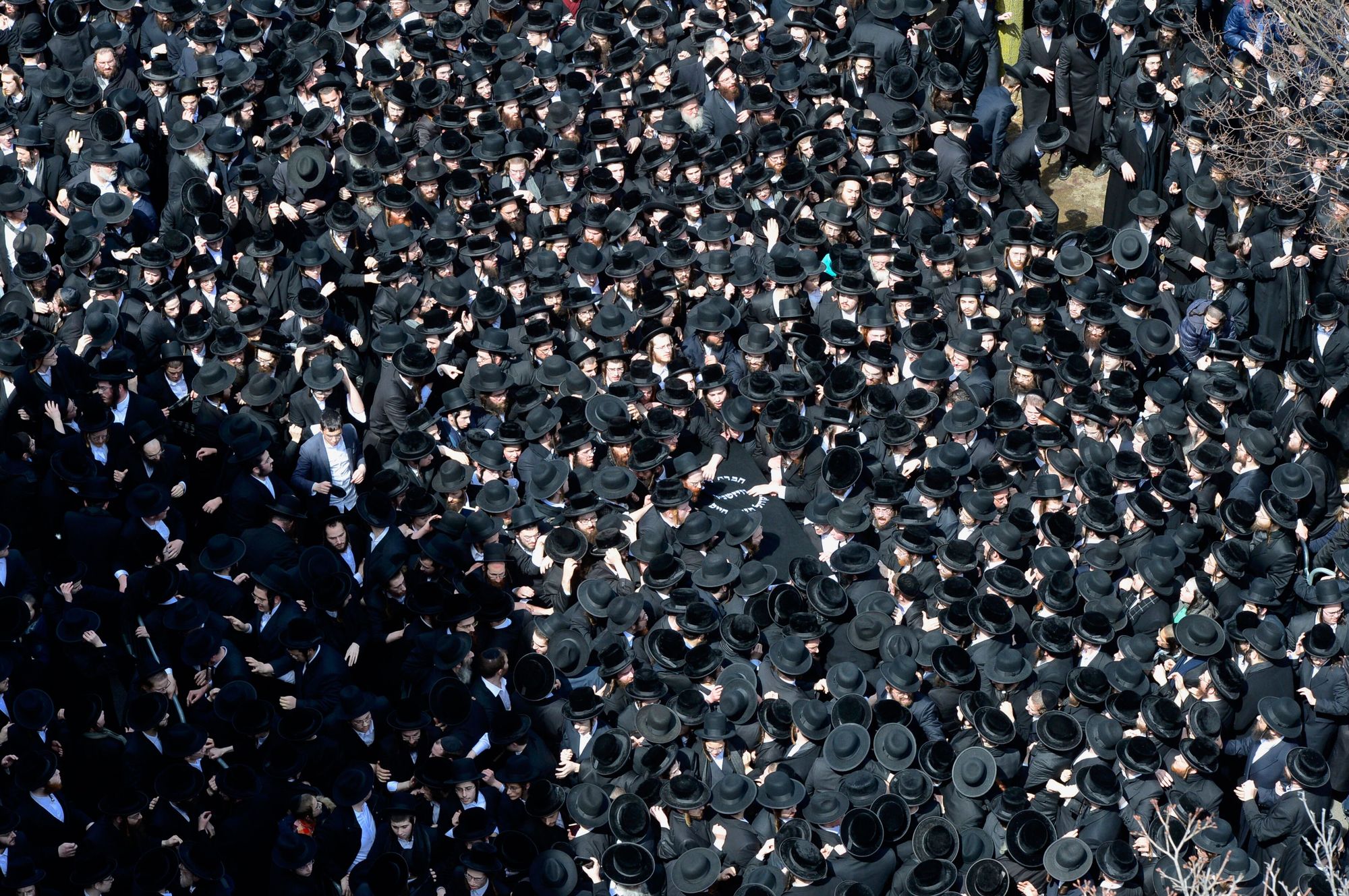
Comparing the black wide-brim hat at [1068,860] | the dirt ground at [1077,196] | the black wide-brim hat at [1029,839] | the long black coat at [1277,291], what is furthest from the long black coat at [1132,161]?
the black wide-brim hat at [1068,860]

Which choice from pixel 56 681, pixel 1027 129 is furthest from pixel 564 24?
pixel 56 681

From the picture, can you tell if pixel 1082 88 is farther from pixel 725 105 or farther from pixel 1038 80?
pixel 725 105

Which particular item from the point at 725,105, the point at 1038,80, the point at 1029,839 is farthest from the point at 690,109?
the point at 1029,839

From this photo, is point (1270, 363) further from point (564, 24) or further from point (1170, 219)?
point (564, 24)

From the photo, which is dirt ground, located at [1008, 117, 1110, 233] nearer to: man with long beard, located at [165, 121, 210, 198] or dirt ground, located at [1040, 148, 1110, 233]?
dirt ground, located at [1040, 148, 1110, 233]

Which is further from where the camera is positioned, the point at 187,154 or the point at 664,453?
the point at 187,154

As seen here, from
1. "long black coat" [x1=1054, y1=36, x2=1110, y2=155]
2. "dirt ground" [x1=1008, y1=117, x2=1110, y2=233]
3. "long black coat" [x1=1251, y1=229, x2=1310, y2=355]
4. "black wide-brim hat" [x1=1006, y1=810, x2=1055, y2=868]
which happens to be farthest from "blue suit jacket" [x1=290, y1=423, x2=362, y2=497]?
"long black coat" [x1=1054, y1=36, x2=1110, y2=155]
